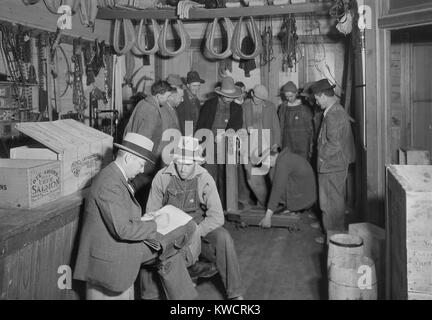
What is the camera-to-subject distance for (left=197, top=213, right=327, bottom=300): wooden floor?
4.21 meters

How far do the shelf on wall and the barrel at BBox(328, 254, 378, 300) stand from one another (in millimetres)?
4880

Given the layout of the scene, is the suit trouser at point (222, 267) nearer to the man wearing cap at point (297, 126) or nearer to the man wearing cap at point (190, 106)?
the man wearing cap at point (190, 106)

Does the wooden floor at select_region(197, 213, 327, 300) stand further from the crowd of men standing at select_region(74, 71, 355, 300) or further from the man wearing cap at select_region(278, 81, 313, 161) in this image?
the man wearing cap at select_region(278, 81, 313, 161)

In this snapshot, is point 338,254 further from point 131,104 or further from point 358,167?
point 131,104

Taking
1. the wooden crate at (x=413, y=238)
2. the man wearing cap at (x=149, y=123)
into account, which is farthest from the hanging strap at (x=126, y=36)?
the wooden crate at (x=413, y=238)

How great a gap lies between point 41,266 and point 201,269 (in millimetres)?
1370

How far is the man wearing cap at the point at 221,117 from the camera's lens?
23.0 ft

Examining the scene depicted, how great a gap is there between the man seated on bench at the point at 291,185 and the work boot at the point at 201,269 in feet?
7.20

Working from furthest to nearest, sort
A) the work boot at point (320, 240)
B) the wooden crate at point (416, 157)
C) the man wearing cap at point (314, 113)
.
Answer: the man wearing cap at point (314, 113) → the work boot at point (320, 240) → the wooden crate at point (416, 157)

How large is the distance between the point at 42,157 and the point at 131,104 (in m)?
5.09

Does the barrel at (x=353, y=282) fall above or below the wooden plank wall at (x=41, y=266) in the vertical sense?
below

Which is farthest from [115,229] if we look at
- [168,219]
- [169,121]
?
[169,121]

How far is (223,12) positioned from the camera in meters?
7.76

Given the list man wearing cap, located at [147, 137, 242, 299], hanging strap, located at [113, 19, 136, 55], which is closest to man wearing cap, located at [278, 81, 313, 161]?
hanging strap, located at [113, 19, 136, 55]
